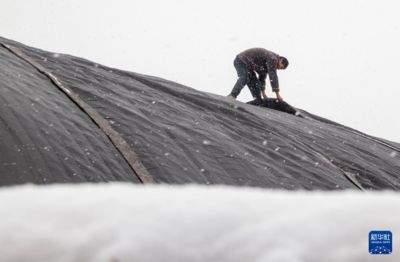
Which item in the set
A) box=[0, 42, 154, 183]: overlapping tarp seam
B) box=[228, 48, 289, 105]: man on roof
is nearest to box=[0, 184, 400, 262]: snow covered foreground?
box=[0, 42, 154, 183]: overlapping tarp seam

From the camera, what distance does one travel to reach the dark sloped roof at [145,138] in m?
2.17

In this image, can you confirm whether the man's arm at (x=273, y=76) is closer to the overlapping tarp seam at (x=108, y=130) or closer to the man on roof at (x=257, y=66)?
Answer: the man on roof at (x=257, y=66)

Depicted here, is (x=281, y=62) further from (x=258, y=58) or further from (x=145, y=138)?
(x=145, y=138)

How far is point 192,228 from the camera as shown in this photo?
752mm

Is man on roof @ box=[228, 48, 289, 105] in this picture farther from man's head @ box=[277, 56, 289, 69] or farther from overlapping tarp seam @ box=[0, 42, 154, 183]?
overlapping tarp seam @ box=[0, 42, 154, 183]

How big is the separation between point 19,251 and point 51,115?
69.3 inches

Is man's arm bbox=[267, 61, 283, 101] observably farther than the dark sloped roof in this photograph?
Yes

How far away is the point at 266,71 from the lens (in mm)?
6098

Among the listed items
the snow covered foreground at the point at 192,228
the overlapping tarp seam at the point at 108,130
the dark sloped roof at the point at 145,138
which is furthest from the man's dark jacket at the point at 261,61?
the snow covered foreground at the point at 192,228

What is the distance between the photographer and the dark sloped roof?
85.5 inches

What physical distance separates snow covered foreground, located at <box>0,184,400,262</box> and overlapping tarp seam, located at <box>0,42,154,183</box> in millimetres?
1482

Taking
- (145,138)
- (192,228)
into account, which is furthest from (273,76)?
(192,228)

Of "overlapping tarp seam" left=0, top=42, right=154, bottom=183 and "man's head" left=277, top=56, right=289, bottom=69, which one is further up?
"man's head" left=277, top=56, right=289, bottom=69

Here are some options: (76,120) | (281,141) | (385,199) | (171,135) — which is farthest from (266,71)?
(385,199)
